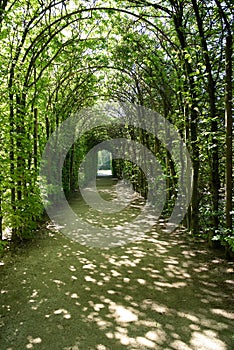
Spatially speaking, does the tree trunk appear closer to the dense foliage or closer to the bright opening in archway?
the dense foliage

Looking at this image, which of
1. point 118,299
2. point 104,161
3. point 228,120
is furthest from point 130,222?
point 104,161

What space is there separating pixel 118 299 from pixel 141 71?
22.6 feet

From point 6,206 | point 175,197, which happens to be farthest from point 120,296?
point 175,197

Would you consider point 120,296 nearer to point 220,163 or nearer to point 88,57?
point 220,163

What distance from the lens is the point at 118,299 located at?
328 cm

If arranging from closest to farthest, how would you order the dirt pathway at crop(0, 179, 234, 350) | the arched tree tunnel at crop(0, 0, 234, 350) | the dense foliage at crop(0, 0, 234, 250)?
the dirt pathway at crop(0, 179, 234, 350) → the arched tree tunnel at crop(0, 0, 234, 350) → the dense foliage at crop(0, 0, 234, 250)

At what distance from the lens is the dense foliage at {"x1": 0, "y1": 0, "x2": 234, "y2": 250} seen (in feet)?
13.6

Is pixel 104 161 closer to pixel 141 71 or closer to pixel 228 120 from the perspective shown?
pixel 141 71

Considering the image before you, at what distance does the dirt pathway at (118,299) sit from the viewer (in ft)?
8.27

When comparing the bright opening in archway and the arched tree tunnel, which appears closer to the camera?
the arched tree tunnel

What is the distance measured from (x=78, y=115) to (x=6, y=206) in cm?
1016

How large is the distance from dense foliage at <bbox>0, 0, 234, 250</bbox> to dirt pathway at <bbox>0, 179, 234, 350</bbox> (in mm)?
673

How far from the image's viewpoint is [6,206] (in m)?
4.38

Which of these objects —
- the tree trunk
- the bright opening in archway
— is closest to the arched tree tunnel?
the tree trunk
